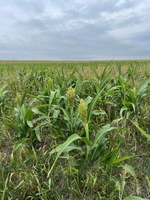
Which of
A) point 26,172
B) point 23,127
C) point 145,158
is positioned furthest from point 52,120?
point 145,158

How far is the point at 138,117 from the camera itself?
3311 millimetres

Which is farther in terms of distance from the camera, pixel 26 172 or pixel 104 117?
pixel 104 117

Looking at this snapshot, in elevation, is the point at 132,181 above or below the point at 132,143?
below

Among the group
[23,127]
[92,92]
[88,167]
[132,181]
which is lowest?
[132,181]

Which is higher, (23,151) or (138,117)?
(138,117)

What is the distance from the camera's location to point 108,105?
359 centimetres

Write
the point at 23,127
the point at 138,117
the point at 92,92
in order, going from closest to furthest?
the point at 23,127 < the point at 138,117 < the point at 92,92

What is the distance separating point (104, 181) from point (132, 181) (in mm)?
317

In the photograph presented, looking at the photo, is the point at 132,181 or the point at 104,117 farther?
the point at 104,117

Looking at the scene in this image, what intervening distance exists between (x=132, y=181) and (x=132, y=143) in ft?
2.16

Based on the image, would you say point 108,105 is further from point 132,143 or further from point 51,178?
point 51,178

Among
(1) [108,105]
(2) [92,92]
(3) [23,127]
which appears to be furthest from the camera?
(2) [92,92]

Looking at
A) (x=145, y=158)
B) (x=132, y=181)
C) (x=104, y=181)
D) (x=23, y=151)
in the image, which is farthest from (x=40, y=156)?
(x=145, y=158)

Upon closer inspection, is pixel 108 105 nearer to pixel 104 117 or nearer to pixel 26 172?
pixel 104 117
